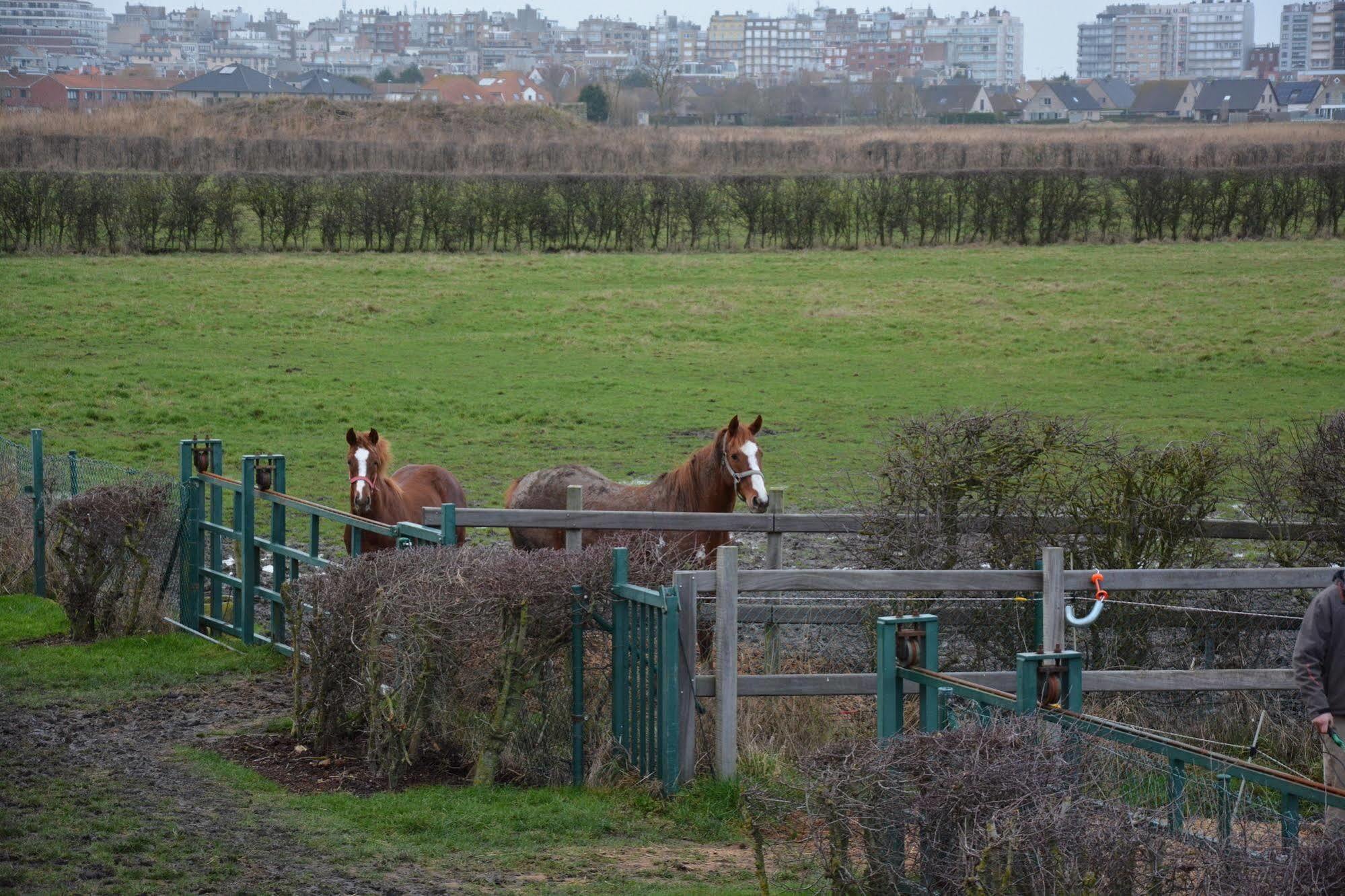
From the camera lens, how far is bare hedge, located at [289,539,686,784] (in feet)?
23.9

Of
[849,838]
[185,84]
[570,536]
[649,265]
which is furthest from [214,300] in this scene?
[185,84]

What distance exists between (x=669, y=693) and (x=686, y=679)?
0.16 meters

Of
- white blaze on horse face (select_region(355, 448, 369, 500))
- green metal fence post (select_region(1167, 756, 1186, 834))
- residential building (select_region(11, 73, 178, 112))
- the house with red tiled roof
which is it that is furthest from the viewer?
the house with red tiled roof

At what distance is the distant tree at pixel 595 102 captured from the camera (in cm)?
10150

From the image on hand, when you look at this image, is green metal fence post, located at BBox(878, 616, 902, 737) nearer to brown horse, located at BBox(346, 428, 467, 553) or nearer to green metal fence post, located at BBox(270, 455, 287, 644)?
brown horse, located at BBox(346, 428, 467, 553)

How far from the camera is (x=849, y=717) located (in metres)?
8.55

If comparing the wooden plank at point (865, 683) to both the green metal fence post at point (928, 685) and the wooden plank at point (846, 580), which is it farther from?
the green metal fence post at point (928, 685)

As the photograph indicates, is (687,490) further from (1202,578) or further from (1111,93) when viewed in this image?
(1111,93)

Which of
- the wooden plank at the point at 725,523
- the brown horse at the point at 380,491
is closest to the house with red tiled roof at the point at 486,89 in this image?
the brown horse at the point at 380,491

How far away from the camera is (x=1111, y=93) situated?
6777 inches

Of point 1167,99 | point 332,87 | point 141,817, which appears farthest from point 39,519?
point 1167,99

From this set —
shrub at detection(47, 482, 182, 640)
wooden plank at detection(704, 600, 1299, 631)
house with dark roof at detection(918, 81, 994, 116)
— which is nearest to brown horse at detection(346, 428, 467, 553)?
shrub at detection(47, 482, 182, 640)

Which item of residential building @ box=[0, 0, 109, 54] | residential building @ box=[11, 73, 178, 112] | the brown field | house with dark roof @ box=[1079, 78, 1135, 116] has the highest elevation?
residential building @ box=[0, 0, 109, 54]

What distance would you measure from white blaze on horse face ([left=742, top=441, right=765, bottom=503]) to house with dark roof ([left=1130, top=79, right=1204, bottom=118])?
13652 centimetres
